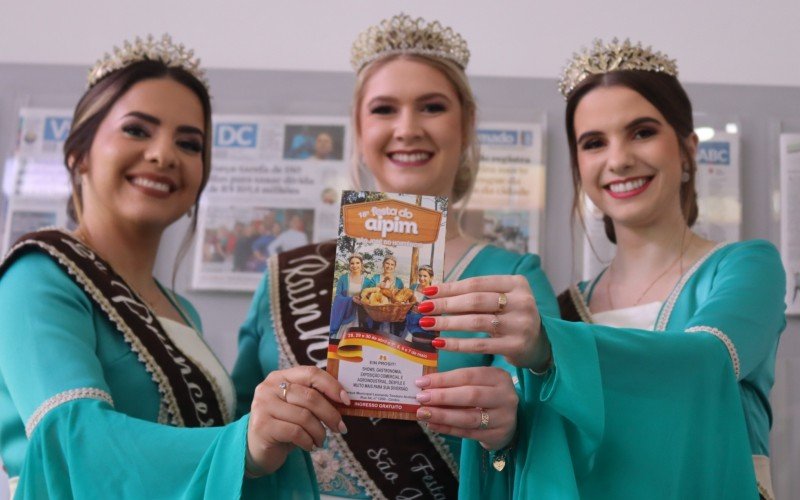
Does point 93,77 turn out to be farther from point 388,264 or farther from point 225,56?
point 388,264

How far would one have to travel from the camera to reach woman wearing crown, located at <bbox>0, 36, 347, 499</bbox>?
3.47 ft

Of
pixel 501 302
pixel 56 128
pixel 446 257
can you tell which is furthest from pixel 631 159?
pixel 56 128

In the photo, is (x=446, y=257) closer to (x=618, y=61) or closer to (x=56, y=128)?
(x=618, y=61)

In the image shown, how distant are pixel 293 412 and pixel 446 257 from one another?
23.0 inches

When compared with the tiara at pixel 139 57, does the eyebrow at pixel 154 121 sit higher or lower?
lower

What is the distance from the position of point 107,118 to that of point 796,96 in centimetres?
164

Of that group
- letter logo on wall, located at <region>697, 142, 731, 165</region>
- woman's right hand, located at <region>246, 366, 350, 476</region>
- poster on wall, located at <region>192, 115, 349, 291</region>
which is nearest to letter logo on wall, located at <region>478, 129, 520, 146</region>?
Result: poster on wall, located at <region>192, 115, 349, 291</region>

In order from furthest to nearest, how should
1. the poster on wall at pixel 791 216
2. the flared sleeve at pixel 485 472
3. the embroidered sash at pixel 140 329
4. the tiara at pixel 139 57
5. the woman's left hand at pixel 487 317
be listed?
1. the poster on wall at pixel 791 216
2. the tiara at pixel 139 57
3. the embroidered sash at pixel 140 329
4. the flared sleeve at pixel 485 472
5. the woman's left hand at pixel 487 317

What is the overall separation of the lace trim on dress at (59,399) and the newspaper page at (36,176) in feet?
3.97

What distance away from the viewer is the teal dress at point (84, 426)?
1080mm

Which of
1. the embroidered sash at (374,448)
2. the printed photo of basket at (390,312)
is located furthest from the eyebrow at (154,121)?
the printed photo of basket at (390,312)

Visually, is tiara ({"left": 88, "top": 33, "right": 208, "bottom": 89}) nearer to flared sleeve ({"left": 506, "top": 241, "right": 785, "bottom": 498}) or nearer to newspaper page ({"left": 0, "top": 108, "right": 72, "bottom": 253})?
newspaper page ({"left": 0, "top": 108, "right": 72, "bottom": 253})

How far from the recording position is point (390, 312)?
1.02 metres

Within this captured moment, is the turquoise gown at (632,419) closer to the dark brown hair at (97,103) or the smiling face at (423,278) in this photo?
the smiling face at (423,278)
